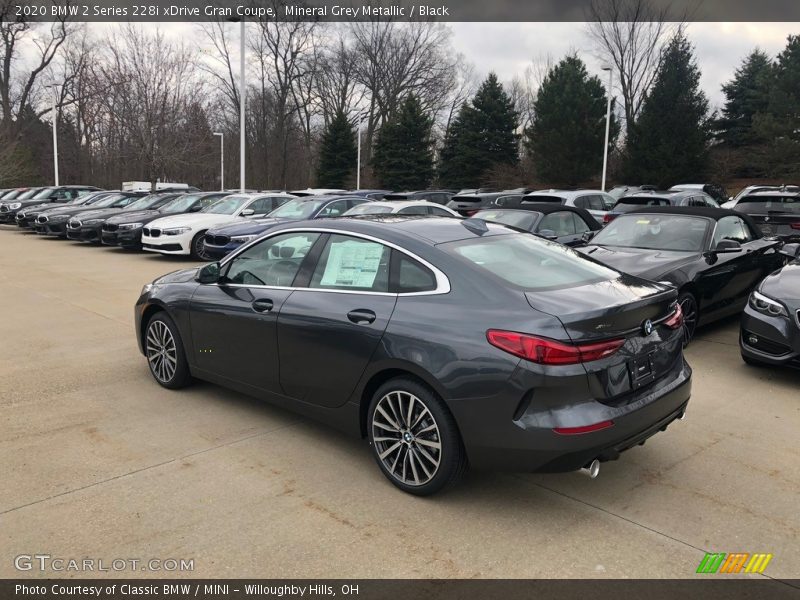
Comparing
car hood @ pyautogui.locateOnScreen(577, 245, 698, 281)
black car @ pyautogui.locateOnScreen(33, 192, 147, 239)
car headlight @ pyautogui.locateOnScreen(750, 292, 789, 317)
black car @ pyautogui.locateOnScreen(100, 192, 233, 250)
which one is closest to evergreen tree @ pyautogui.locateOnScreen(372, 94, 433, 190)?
black car @ pyautogui.locateOnScreen(33, 192, 147, 239)

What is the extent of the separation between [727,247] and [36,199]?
27.6 meters

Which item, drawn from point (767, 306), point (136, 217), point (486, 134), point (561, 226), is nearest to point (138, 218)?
point (136, 217)

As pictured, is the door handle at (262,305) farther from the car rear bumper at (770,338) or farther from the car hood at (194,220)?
the car hood at (194,220)

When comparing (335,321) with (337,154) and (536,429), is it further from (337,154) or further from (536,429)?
(337,154)

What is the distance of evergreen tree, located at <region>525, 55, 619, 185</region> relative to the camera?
133ft

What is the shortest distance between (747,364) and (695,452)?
8.68ft

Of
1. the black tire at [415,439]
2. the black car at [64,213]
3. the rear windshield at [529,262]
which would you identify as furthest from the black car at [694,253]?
the black car at [64,213]

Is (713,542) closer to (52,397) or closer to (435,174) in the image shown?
(52,397)

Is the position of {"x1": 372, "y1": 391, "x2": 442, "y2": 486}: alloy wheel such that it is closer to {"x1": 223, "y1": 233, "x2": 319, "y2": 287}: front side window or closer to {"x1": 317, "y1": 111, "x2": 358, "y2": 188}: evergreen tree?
{"x1": 223, "y1": 233, "x2": 319, "y2": 287}: front side window

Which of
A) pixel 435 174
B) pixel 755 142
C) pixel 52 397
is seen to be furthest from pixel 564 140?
pixel 52 397

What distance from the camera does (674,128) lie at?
37.8 metres

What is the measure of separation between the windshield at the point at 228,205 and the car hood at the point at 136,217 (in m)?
1.49

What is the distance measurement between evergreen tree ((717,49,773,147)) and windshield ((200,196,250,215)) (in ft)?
132
